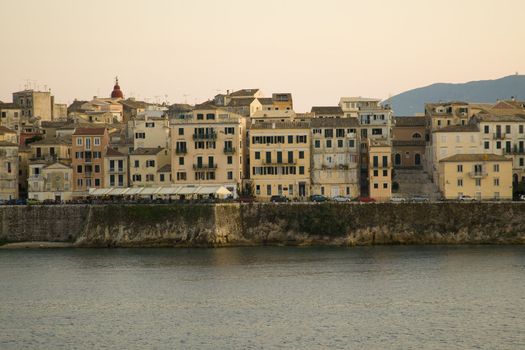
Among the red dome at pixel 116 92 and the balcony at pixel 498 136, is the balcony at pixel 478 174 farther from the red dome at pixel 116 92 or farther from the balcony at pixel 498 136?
the red dome at pixel 116 92

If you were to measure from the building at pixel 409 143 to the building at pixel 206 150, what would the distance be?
23.1 m

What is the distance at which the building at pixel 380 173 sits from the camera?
104 metres

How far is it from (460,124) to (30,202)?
44071 mm

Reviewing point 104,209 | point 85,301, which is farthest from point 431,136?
point 85,301

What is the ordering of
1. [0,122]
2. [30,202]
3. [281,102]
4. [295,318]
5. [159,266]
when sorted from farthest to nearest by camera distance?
1. [0,122]
2. [281,102]
3. [30,202]
4. [159,266]
5. [295,318]

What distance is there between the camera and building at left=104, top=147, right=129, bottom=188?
107688 millimetres

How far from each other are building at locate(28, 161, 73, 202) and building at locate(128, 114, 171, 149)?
23.4 feet

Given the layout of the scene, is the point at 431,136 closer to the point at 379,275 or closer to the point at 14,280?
the point at 379,275

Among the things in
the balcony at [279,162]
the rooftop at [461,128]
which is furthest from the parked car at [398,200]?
the balcony at [279,162]

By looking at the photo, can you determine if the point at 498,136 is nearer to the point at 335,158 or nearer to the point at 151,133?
the point at 335,158

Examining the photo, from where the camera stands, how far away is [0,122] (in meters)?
140

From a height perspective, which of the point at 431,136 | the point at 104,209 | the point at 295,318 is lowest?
the point at 295,318

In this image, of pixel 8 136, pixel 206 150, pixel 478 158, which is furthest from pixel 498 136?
pixel 8 136

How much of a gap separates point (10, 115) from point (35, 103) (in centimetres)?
1064
